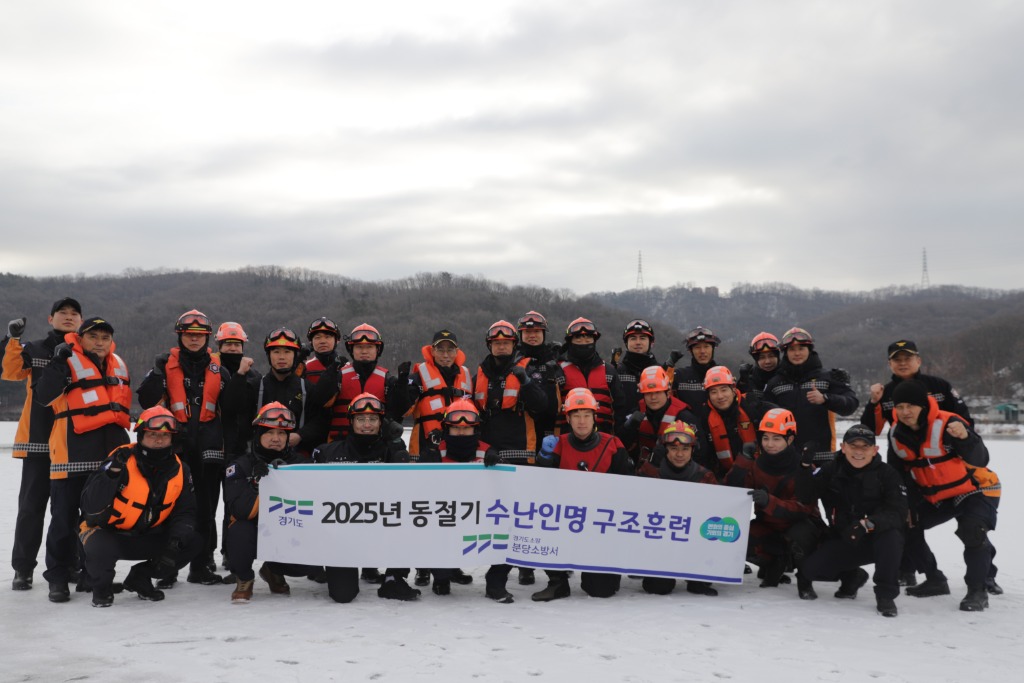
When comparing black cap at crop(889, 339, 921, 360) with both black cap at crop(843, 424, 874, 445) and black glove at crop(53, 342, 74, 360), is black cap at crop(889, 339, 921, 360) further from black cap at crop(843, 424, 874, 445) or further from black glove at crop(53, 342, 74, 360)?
black glove at crop(53, 342, 74, 360)

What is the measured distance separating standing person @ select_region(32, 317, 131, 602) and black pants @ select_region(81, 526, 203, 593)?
0.32m

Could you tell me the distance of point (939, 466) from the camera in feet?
24.1

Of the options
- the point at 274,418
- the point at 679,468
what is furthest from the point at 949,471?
the point at 274,418

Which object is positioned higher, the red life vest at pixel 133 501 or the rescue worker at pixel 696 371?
the rescue worker at pixel 696 371

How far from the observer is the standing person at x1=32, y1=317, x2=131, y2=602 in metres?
7.04

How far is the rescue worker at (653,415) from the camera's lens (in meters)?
8.22

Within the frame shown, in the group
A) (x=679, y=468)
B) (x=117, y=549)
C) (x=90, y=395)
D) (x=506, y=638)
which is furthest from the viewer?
(x=679, y=468)

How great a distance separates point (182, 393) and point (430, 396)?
240 centimetres

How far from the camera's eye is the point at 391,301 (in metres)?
124

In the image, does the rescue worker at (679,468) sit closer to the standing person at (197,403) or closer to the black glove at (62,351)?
the standing person at (197,403)

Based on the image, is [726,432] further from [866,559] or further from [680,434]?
[866,559]

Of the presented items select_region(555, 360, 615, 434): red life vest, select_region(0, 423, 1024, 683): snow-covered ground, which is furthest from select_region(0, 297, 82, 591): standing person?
select_region(555, 360, 615, 434): red life vest

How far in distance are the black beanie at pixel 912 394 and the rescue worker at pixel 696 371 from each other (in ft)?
6.51

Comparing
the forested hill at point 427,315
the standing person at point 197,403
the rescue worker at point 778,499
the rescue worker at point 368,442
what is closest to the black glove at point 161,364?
the standing person at point 197,403
